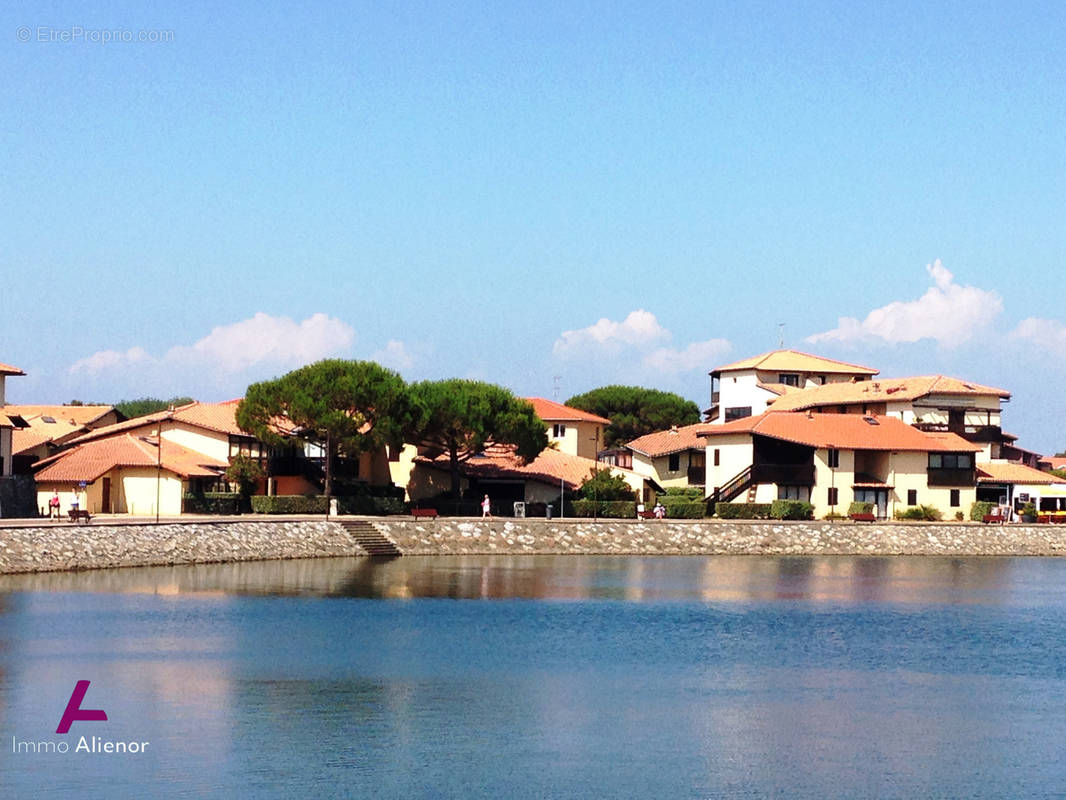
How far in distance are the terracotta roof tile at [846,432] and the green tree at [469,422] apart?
1417cm

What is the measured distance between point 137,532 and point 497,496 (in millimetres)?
39149

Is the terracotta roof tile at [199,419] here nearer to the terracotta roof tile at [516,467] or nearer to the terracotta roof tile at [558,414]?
the terracotta roof tile at [516,467]

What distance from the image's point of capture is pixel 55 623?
159 ft

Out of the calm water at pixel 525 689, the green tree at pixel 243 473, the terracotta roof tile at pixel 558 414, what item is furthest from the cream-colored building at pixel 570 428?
the calm water at pixel 525 689

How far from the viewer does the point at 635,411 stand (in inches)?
6176

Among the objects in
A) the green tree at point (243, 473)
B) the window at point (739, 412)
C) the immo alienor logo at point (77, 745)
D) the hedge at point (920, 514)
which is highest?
the window at point (739, 412)

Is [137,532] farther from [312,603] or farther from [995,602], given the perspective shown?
[995,602]

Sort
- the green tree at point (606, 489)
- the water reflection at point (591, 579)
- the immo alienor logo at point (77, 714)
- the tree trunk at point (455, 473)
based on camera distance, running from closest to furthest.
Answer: the immo alienor logo at point (77, 714)
the water reflection at point (591, 579)
the green tree at point (606, 489)
the tree trunk at point (455, 473)

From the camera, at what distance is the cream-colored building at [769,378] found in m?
136

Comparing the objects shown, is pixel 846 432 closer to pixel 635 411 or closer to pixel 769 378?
pixel 769 378

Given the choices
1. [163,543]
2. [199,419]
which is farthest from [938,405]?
[163,543]

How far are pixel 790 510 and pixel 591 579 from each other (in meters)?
29.2

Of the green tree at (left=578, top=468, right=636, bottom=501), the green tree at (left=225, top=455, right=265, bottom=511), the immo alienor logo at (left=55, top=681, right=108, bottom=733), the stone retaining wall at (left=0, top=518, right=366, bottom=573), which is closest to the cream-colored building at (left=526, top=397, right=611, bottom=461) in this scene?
the green tree at (left=578, top=468, right=636, bottom=501)

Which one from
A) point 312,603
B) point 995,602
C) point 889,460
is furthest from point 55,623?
point 889,460
